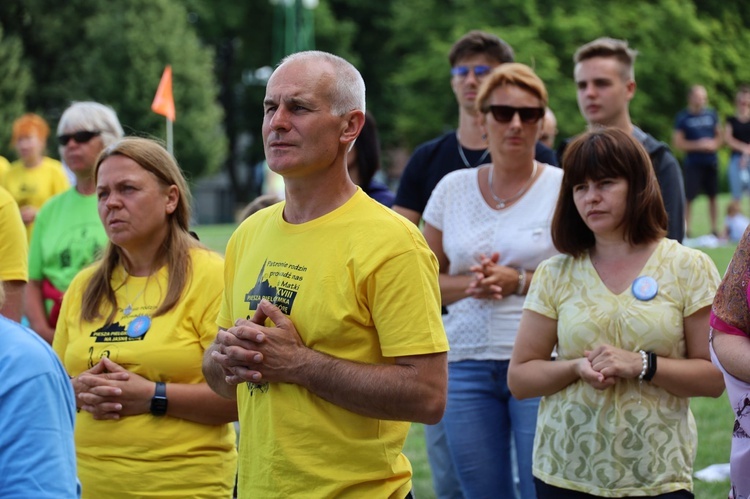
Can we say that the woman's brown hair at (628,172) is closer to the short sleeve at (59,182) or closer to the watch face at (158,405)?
the watch face at (158,405)

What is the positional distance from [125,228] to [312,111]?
1393 mm

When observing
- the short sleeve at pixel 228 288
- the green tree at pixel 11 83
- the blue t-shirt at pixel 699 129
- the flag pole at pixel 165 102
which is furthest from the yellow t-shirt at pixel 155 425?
the green tree at pixel 11 83

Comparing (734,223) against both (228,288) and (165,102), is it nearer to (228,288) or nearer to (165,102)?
(165,102)

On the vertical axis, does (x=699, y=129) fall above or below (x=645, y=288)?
above

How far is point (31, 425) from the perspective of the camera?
2.35 m

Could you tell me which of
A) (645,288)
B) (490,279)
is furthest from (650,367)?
(490,279)

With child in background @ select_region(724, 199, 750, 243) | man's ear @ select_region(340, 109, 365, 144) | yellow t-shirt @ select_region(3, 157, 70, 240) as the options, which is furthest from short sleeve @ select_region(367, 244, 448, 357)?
child in background @ select_region(724, 199, 750, 243)

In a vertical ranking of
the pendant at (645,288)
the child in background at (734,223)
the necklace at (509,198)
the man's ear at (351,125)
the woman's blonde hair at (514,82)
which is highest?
the woman's blonde hair at (514,82)

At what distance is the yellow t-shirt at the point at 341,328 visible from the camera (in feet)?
10.1

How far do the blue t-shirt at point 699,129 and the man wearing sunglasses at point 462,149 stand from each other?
12.8 m

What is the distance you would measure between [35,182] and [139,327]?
18.8 ft

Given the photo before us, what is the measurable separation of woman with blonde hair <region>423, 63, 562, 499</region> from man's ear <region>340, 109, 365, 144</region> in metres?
1.58

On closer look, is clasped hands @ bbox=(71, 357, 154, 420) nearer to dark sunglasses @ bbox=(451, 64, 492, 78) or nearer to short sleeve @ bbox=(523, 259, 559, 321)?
short sleeve @ bbox=(523, 259, 559, 321)

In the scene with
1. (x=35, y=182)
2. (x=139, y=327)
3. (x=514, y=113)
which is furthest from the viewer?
(x=35, y=182)
